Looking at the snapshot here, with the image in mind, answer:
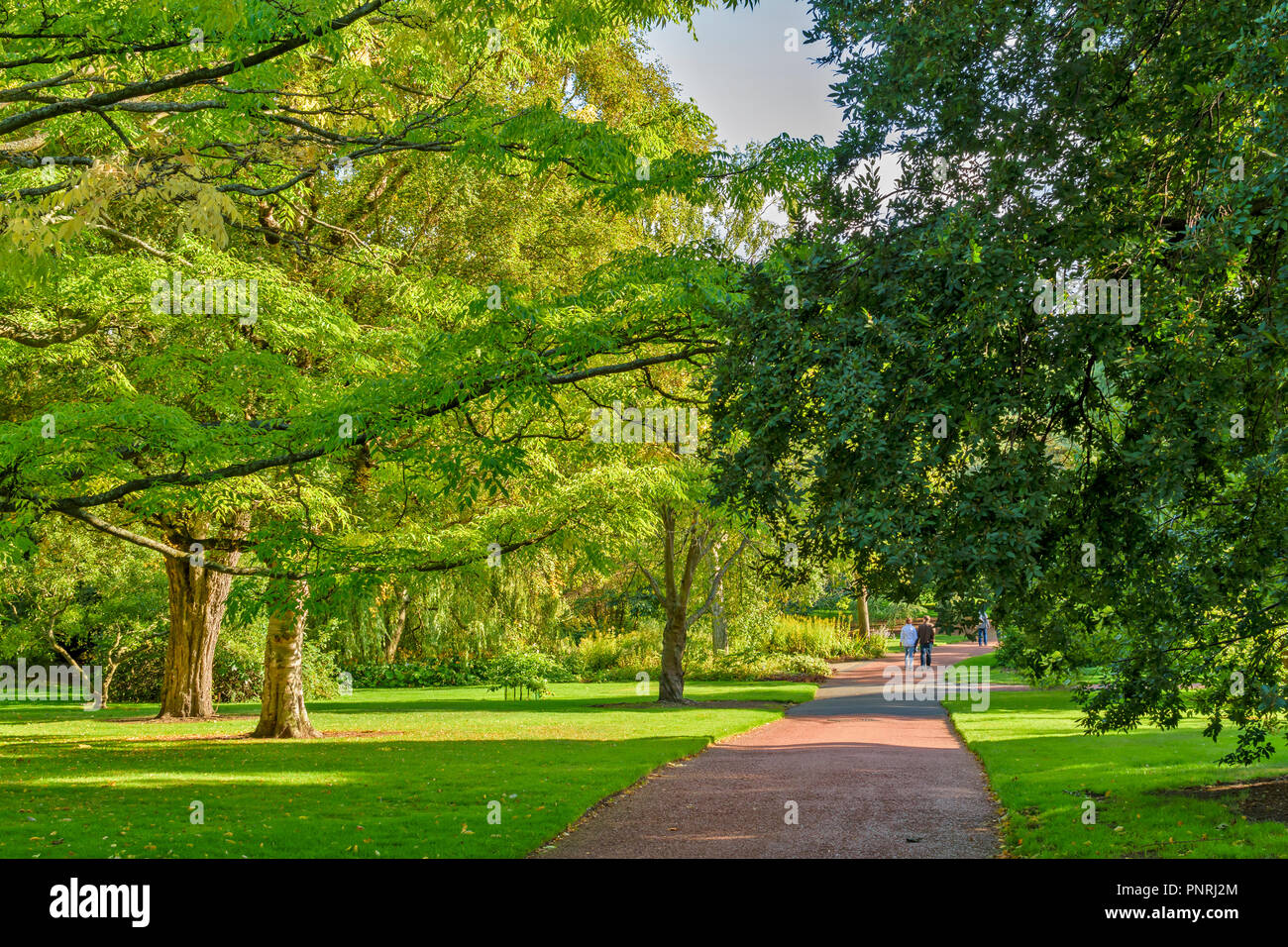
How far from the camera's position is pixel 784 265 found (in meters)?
7.01

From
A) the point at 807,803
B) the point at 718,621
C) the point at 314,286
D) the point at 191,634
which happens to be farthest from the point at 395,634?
the point at 807,803

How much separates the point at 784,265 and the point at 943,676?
1043 inches

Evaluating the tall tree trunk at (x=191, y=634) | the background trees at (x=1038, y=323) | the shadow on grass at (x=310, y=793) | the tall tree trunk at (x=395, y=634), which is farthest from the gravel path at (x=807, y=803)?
the tall tree trunk at (x=395, y=634)

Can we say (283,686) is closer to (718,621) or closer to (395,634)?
(395,634)

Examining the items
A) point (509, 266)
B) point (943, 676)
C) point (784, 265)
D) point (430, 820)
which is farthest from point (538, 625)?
point (784, 265)

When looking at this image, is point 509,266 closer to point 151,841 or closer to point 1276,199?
point 151,841

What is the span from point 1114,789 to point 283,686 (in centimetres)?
1364

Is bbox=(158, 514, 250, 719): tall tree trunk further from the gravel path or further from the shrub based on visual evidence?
the gravel path

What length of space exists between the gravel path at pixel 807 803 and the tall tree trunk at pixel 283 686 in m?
7.68

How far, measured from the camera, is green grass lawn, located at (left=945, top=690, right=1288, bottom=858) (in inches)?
318

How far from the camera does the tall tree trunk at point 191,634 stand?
21.0 meters

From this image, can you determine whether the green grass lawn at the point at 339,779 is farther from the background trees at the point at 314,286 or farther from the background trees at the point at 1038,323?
the background trees at the point at 1038,323

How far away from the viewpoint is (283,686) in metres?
18.3

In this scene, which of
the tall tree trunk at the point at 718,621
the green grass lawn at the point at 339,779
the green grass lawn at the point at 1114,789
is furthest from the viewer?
the tall tree trunk at the point at 718,621
